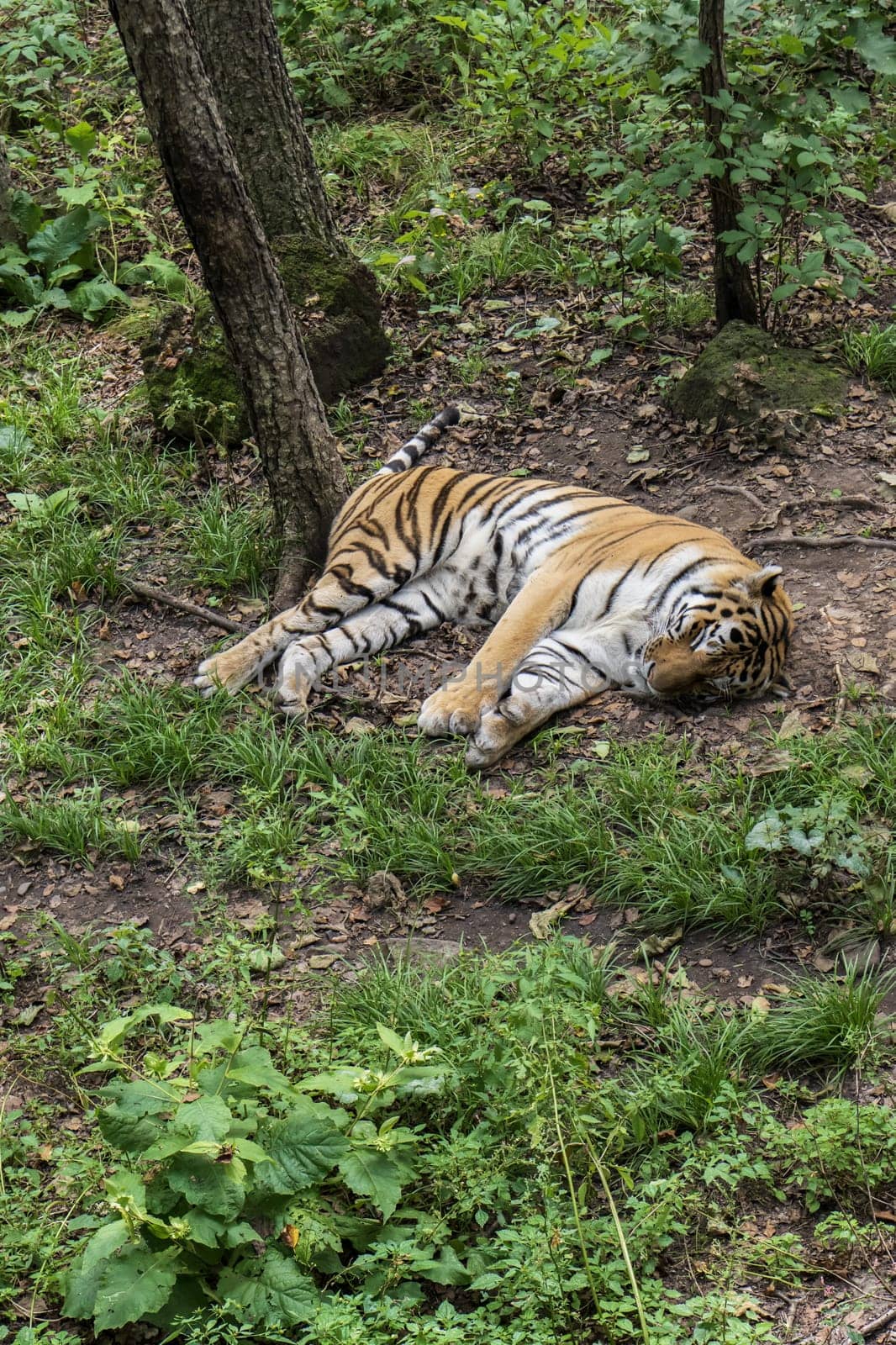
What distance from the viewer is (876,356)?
20.4 ft

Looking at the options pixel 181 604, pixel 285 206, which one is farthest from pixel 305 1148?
pixel 285 206

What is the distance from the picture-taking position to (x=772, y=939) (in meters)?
3.69

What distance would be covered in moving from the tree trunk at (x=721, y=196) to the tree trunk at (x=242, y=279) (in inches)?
88.8

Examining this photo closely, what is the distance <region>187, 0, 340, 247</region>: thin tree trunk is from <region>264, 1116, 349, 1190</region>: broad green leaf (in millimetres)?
5191

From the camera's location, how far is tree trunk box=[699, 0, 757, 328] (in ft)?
18.9

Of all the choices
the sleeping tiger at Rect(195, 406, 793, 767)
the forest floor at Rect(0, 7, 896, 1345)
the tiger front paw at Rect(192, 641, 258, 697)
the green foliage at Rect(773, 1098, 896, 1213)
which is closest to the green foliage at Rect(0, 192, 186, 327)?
the forest floor at Rect(0, 7, 896, 1345)

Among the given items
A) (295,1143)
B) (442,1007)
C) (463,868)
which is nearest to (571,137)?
(463,868)

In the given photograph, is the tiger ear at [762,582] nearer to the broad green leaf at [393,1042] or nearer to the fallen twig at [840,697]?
the fallen twig at [840,697]

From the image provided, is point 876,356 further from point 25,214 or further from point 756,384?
point 25,214

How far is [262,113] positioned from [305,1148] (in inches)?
220

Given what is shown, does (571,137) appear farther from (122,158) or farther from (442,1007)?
(442,1007)

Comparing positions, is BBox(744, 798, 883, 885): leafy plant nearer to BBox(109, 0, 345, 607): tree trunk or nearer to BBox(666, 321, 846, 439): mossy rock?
BBox(109, 0, 345, 607): tree trunk

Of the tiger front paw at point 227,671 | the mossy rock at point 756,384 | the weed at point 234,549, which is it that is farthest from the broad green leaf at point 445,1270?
the mossy rock at point 756,384

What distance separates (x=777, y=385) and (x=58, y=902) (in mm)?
4206
